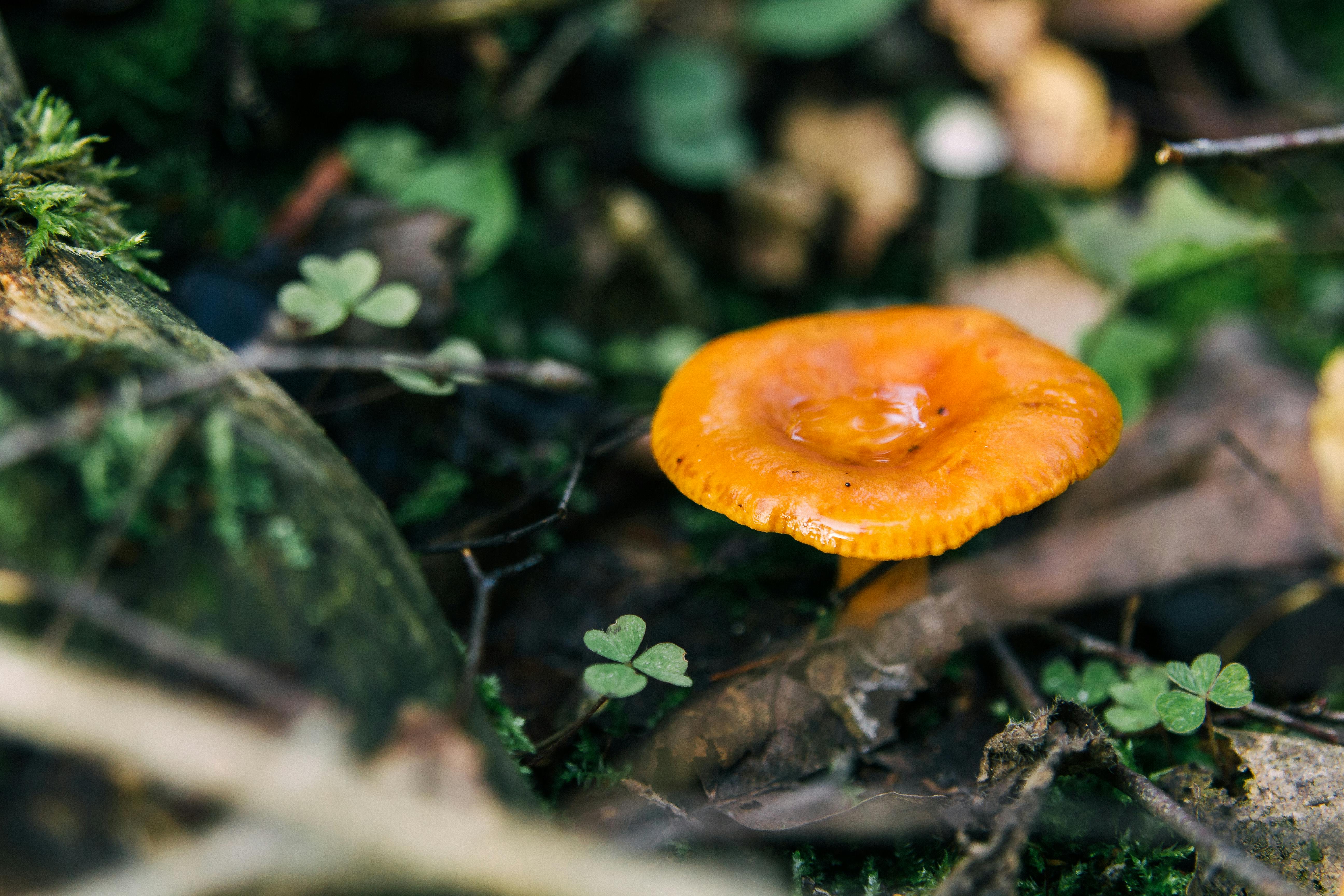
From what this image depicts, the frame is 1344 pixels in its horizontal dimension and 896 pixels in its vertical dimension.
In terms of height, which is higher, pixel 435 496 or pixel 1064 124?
pixel 1064 124

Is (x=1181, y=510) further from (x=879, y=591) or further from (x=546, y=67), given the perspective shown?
(x=546, y=67)

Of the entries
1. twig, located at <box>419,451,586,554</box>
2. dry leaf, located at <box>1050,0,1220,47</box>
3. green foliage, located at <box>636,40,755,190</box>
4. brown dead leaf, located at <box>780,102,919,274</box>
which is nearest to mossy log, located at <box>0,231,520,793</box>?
twig, located at <box>419,451,586,554</box>

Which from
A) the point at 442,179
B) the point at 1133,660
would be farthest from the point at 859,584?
the point at 442,179

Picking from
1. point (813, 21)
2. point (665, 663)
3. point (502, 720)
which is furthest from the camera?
point (813, 21)

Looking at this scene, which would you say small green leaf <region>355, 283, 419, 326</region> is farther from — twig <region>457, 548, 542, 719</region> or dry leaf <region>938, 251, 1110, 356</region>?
dry leaf <region>938, 251, 1110, 356</region>

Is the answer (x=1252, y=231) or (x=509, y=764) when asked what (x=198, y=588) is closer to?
(x=509, y=764)

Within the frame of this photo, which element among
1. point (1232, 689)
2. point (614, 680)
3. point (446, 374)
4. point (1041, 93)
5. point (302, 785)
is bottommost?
point (1232, 689)

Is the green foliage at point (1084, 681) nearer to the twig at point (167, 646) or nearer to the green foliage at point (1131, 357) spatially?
the green foliage at point (1131, 357)
